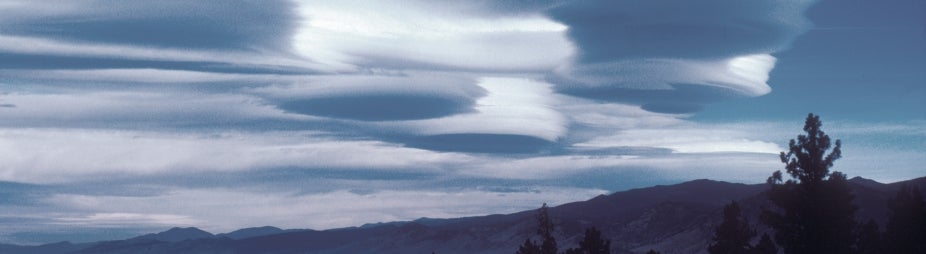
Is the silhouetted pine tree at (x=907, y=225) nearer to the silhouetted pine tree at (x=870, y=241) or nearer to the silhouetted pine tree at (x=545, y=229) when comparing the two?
the silhouetted pine tree at (x=870, y=241)

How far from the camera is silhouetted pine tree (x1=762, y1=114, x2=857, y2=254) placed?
198 feet

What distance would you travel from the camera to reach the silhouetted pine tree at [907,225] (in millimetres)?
66375

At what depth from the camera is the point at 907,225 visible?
68.7m

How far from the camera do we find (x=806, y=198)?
2387 inches

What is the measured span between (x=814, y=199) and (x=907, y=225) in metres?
12.2

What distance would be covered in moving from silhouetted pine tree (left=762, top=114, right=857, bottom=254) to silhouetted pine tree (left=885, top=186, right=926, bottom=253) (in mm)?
7670

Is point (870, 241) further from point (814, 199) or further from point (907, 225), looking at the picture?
point (814, 199)

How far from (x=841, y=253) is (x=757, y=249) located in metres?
8.37

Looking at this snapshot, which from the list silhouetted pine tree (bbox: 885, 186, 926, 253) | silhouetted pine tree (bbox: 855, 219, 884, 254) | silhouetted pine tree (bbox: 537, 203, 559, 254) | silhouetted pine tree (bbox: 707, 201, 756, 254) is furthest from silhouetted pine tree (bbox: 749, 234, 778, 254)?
silhouetted pine tree (bbox: 537, 203, 559, 254)

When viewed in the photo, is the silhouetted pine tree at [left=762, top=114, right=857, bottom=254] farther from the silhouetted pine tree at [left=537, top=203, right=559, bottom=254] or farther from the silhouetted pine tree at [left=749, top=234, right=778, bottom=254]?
the silhouetted pine tree at [left=537, top=203, right=559, bottom=254]

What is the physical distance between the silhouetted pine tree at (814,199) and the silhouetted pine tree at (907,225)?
7.67 m

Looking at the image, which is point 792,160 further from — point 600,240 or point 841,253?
point 600,240

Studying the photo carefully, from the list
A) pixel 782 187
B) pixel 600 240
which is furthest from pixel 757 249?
pixel 600 240

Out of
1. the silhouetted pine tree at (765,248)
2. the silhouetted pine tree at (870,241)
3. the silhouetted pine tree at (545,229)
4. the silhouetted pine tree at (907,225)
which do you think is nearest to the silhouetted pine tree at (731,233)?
the silhouetted pine tree at (765,248)
